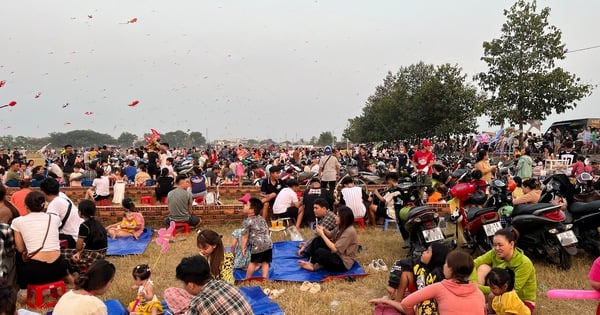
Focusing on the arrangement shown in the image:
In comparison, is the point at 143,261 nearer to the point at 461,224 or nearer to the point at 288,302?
the point at 288,302

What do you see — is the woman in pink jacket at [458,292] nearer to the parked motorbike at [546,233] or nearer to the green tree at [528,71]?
the parked motorbike at [546,233]

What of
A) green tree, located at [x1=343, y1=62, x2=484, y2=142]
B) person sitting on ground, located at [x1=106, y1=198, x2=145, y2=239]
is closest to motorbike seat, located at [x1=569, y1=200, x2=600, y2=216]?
person sitting on ground, located at [x1=106, y1=198, x2=145, y2=239]

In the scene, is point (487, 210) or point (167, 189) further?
point (167, 189)

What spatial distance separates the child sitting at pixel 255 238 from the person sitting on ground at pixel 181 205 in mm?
3054

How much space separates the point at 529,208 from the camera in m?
5.82

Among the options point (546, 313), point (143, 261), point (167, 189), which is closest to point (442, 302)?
point (546, 313)

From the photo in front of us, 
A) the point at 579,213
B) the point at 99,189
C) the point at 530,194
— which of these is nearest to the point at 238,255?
the point at 530,194

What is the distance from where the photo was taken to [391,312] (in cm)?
450

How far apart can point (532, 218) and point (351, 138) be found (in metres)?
64.8

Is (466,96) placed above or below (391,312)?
above

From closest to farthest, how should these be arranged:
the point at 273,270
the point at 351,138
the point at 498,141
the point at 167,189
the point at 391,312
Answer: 1. the point at 391,312
2. the point at 273,270
3. the point at 167,189
4. the point at 498,141
5. the point at 351,138

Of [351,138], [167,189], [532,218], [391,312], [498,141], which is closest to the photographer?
[391,312]

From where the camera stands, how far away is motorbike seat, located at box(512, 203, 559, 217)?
5.61 meters

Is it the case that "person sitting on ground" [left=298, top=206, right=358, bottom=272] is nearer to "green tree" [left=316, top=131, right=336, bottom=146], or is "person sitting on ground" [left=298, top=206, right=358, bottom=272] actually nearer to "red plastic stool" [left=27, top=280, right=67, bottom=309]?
"red plastic stool" [left=27, top=280, right=67, bottom=309]
